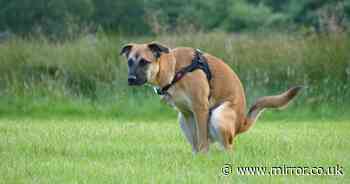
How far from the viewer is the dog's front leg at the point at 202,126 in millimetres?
9680

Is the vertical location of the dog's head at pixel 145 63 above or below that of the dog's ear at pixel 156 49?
below

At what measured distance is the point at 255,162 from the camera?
8.88 meters

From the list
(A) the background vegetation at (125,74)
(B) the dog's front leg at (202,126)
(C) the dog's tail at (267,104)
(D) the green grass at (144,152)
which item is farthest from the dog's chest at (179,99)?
(A) the background vegetation at (125,74)

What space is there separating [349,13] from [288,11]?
4.07 meters

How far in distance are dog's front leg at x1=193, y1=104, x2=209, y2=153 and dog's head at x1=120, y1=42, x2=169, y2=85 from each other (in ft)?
2.13

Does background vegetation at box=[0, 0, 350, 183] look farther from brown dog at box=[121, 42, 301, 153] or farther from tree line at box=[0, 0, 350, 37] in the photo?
tree line at box=[0, 0, 350, 37]

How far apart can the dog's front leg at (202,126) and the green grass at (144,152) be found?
0.46 ft

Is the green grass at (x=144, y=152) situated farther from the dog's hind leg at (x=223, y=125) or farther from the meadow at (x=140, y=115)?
Result: the dog's hind leg at (x=223, y=125)

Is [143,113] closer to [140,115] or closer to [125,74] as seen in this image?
[140,115]

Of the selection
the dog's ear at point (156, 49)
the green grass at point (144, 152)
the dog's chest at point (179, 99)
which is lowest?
the green grass at point (144, 152)

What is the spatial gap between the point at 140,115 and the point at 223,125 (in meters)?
5.36

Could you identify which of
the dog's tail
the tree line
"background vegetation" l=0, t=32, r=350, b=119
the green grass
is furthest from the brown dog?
the tree line

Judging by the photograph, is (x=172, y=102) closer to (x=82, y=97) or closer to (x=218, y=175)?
(x=218, y=175)

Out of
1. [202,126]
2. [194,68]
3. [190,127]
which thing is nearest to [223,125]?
[202,126]
